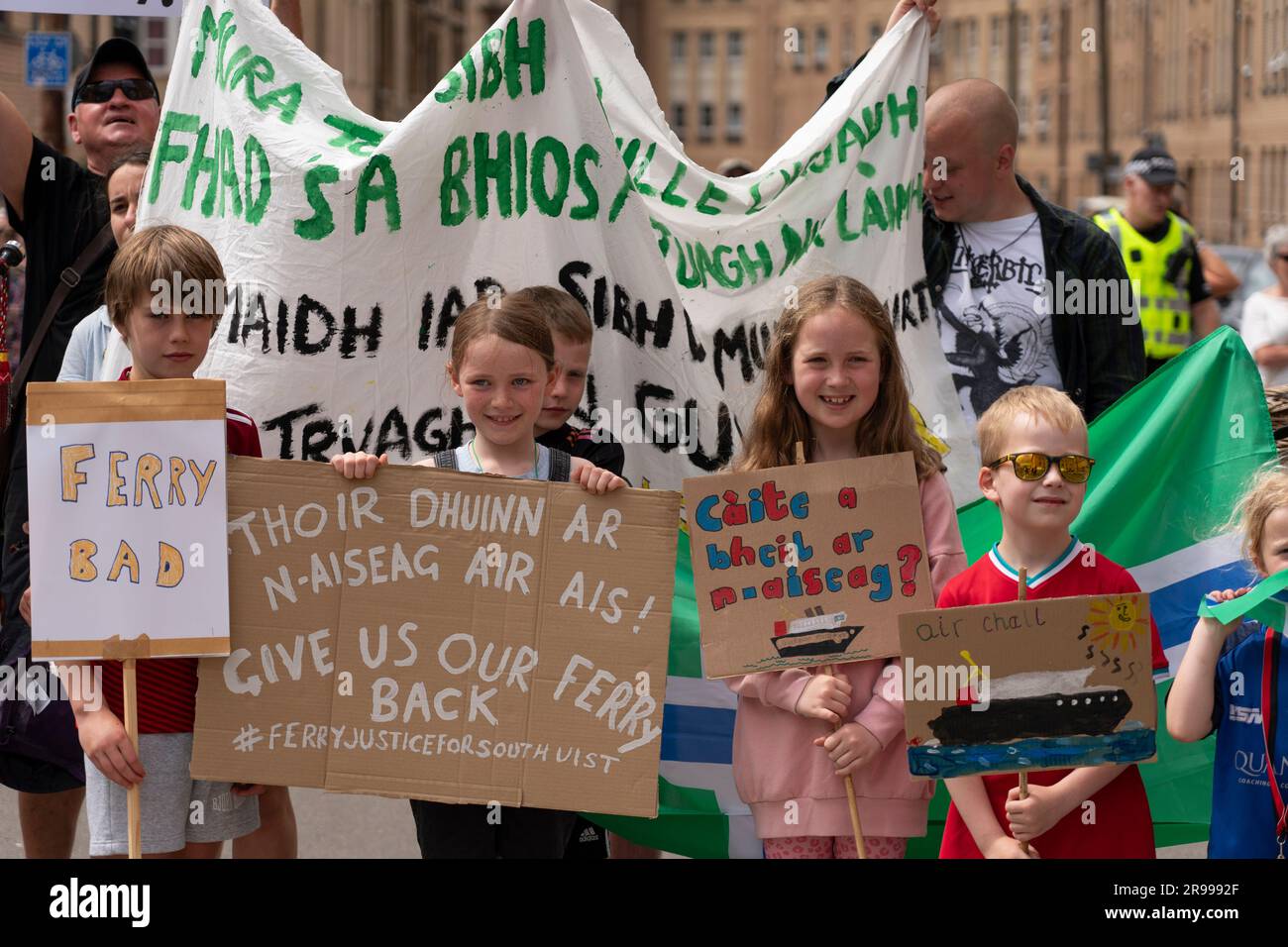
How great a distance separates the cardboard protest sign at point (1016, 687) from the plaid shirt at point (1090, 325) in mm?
1793

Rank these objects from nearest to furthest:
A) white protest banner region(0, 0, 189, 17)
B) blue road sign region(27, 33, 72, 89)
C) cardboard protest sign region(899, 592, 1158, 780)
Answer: cardboard protest sign region(899, 592, 1158, 780), white protest banner region(0, 0, 189, 17), blue road sign region(27, 33, 72, 89)

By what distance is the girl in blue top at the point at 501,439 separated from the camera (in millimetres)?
4012

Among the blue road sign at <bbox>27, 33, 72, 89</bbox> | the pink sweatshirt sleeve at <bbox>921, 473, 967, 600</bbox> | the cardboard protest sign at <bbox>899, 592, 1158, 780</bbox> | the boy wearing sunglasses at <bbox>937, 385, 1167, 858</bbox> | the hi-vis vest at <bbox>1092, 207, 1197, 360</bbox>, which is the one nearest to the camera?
the cardboard protest sign at <bbox>899, 592, 1158, 780</bbox>

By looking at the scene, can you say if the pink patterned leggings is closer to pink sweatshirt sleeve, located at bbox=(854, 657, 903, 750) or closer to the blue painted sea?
pink sweatshirt sleeve, located at bbox=(854, 657, 903, 750)

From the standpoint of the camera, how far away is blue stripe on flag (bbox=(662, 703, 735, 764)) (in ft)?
15.3

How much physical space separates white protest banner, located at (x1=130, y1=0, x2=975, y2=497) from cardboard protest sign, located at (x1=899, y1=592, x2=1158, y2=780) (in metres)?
1.60

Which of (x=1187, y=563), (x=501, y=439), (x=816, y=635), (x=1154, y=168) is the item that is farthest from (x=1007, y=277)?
(x=1154, y=168)

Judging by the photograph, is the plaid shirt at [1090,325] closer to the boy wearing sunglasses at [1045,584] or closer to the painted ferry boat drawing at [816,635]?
the boy wearing sunglasses at [1045,584]

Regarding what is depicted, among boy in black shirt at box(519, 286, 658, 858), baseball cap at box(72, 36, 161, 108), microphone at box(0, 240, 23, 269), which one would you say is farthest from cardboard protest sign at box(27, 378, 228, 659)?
baseball cap at box(72, 36, 161, 108)

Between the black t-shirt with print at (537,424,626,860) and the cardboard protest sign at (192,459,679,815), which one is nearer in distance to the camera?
the cardboard protest sign at (192,459,679,815)

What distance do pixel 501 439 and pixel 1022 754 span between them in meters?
1.31

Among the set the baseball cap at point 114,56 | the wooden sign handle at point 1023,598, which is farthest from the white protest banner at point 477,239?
the wooden sign handle at point 1023,598

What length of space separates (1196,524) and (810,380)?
47.4 inches

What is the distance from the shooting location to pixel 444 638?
3920 millimetres
